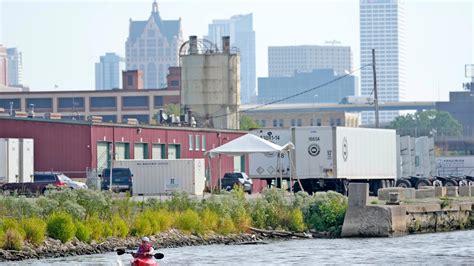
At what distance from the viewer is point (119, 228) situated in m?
48.0

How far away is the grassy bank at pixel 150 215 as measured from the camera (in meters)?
45.6

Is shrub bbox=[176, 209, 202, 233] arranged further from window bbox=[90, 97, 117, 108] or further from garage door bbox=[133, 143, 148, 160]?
window bbox=[90, 97, 117, 108]

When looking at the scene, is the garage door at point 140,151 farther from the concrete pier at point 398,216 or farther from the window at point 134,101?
the window at point 134,101

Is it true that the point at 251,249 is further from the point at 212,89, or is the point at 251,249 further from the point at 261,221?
the point at 212,89

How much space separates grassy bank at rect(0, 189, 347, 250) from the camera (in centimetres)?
4562

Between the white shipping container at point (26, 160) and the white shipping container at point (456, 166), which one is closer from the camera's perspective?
the white shipping container at point (26, 160)

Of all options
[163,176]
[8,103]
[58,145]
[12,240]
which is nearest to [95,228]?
[12,240]

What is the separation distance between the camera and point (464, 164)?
119500mm

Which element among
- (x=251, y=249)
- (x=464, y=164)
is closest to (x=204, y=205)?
(x=251, y=249)

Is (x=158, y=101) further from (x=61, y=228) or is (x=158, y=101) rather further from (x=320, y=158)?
(x=61, y=228)

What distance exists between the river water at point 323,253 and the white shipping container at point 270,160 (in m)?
18.5

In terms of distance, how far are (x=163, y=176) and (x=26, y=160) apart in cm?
724

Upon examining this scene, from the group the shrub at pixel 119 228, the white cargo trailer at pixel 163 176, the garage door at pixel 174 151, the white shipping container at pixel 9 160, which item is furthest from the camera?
the garage door at pixel 174 151

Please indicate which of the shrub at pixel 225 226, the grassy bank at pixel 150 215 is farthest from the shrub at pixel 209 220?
the shrub at pixel 225 226
